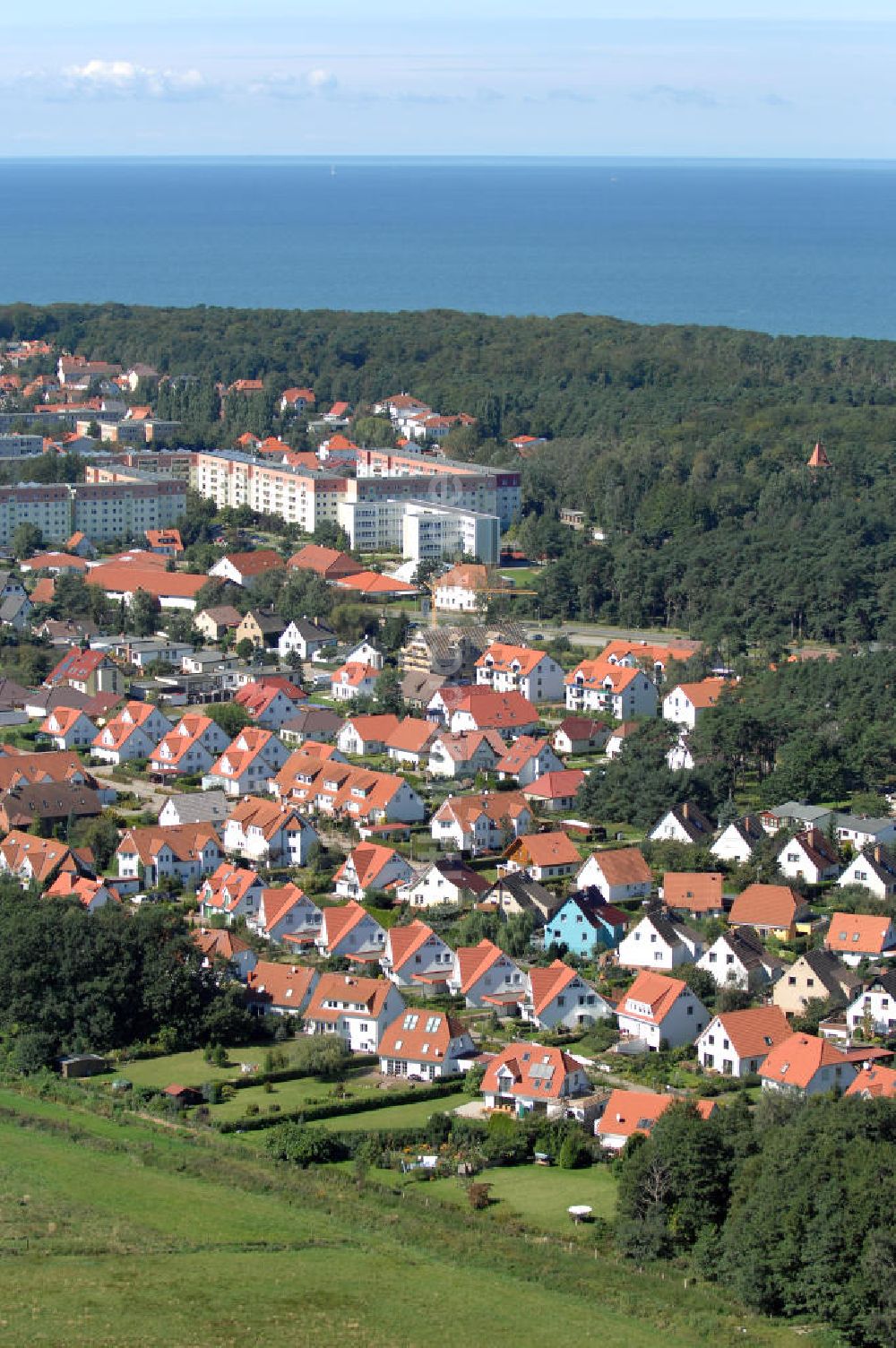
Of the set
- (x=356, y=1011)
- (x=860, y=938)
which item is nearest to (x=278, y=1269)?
(x=356, y=1011)

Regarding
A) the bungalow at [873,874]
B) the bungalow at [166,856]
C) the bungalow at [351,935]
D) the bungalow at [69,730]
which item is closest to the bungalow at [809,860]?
the bungalow at [873,874]

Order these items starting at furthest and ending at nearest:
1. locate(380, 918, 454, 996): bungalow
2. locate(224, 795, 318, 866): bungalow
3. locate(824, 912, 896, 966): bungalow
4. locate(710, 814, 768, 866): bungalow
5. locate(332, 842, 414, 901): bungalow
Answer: locate(224, 795, 318, 866): bungalow < locate(710, 814, 768, 866): bungalow < locate(332, 842, 414, 901): bungalow < locate(824, 912, 896, 966): bungalow < locate(380, 918, 454, 996): bungalow

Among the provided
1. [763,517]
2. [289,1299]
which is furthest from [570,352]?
[289,1299]

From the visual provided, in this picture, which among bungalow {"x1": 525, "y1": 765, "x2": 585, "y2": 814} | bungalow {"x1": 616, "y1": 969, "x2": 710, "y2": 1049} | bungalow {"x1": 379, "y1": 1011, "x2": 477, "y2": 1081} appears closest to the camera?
bungalow {"x1": 379, "y1": 1011, "x2": 477, "y2": 1081}

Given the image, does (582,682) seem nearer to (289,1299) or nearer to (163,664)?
(163,664)

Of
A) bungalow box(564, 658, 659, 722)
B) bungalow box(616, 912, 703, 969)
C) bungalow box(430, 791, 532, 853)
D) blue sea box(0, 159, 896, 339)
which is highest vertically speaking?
blue sea box(0, 159, 896, 339)

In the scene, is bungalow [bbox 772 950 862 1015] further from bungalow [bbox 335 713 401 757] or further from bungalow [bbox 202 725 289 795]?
bungalow [bbox 335 713 401 757]

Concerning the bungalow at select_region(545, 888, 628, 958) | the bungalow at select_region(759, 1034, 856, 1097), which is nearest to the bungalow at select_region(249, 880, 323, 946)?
the bungalow at select_region(545, 888, 628, 958)
